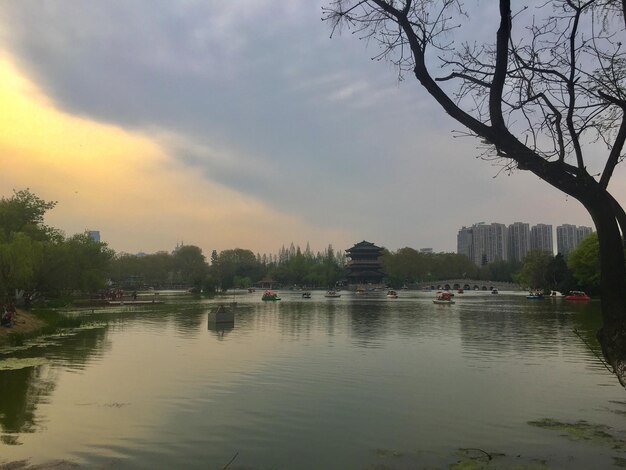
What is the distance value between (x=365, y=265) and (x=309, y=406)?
134 meters

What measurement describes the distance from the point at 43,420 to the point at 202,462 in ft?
15.1

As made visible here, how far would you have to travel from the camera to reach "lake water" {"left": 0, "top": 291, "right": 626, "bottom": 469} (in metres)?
8.88

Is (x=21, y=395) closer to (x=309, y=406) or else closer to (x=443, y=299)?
(x=309, y=406)

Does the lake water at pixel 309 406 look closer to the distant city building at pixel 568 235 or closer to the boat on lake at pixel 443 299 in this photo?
the boat on lake at pixel 443 299

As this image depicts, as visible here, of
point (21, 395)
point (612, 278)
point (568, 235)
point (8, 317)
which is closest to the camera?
point (612, 278)

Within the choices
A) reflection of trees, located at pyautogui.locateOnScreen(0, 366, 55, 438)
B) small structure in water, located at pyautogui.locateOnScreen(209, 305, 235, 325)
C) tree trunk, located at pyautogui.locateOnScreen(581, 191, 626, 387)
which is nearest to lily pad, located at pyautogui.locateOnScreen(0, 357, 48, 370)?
reflection of trees, located at pyautogui.locateOnScreen(0, 366, 55, 438)

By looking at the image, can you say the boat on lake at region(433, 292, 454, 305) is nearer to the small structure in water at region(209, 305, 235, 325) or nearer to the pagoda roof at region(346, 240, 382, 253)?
the small structure in water at region(209, 305, 235, 325)

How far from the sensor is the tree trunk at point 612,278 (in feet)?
17.1

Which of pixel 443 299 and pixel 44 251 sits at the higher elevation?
pixel 44 251

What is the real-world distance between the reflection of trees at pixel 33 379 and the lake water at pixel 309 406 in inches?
2.4

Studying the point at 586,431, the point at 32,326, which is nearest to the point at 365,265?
the point at 32,326

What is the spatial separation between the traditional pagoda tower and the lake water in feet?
398

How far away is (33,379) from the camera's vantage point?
1514cm

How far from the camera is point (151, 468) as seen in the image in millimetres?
8203
